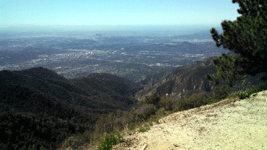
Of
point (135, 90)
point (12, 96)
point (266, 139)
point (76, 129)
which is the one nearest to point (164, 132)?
point (266, 139)

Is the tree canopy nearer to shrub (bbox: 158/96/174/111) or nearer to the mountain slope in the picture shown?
shrub (bbox: 158/96/174/111)

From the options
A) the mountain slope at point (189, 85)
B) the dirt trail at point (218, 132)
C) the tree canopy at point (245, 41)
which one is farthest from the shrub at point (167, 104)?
the mountain slope at point (189, 85)

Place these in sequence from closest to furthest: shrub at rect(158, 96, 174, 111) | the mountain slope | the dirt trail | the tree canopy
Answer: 1. the dirt trail
2. the tree canopy
3. shrub at rect(158, 96, 174, 111)
4. the mountain slope

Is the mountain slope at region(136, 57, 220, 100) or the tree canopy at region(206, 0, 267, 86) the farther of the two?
the mountain slope at region(136, 57, 220, 100)

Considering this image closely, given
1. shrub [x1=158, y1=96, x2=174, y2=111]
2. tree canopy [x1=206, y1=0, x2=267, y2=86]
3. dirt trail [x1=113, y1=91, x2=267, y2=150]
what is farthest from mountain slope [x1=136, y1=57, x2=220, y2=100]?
dirt trail [x1=113, y1=91, x2=267, y2=150]

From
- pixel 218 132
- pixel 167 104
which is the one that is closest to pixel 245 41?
pixel 218 132

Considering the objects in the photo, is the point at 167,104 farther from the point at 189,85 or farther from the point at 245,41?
the point at 189,85

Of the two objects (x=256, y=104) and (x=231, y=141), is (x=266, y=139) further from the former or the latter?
(x=256, y=104)
